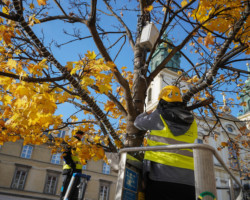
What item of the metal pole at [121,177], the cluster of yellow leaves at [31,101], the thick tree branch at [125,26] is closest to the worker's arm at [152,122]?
the metal pole at [121,177]

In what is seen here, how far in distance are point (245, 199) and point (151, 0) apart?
5.14 metres

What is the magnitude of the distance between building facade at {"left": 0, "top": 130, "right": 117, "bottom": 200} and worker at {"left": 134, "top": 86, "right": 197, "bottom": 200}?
90.2 ft

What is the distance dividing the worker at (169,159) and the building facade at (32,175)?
2750 cm

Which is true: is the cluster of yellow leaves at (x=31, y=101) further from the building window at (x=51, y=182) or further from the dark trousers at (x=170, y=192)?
the building window at (x=51, y=182)

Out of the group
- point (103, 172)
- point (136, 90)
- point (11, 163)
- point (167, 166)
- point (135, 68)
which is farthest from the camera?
point (103, 172)

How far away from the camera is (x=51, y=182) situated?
3091cm

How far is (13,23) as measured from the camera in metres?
3.72

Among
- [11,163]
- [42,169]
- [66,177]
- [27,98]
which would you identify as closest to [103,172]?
[42,169]

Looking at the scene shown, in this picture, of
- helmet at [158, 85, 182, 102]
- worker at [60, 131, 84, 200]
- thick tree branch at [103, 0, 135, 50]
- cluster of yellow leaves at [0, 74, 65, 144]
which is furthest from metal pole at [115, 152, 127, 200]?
thick tree branch at [103, 0, 135, 50]


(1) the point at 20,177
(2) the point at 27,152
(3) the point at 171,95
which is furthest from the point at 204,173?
(2) the point at 27,152

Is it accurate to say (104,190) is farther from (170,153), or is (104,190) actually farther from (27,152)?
(170,153)

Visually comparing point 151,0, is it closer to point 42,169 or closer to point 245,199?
point 245,199

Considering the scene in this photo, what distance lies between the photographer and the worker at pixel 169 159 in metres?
2.70

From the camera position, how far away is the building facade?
1121 inches
